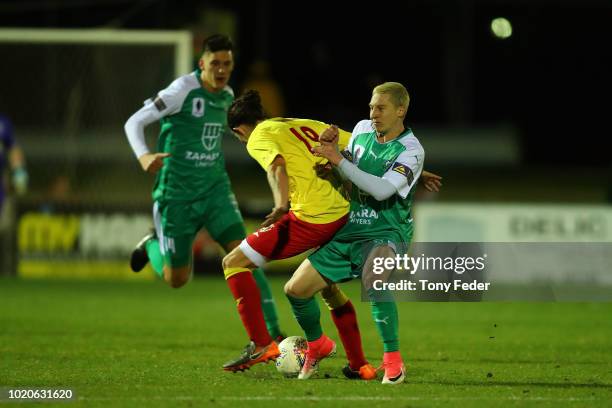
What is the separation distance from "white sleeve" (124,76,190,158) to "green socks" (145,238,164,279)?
114 cm

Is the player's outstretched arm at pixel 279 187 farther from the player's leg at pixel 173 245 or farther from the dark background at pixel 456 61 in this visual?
the dark background at pixel 456 61

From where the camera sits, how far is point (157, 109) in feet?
30.3

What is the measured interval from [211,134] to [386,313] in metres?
2.70

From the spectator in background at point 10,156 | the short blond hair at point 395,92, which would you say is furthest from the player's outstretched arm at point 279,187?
the spectator in background at point 10,156

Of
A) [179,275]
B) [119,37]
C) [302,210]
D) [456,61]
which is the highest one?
[119,37]

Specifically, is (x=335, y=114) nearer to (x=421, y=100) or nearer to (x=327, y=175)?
(x=421, y=100)

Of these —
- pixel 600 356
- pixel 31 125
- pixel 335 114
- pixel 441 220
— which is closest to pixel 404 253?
pixel 600 356

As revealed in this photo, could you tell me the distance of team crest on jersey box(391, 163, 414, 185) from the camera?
7375 millimetres

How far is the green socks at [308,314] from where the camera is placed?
7789 millimetres

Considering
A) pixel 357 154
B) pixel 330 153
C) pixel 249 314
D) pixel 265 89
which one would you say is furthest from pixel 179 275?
pixel 265 89

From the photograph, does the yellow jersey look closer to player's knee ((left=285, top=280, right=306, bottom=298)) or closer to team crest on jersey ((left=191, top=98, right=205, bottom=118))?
player's knee ((left=285, top=280, right=306, bottom=298))

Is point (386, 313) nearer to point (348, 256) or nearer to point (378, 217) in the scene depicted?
point (348, 256)

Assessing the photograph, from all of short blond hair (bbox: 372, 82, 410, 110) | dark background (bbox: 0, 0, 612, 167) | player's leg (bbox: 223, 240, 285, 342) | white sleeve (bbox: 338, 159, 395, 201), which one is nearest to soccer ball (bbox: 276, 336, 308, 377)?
player's leg (bbox: 223, 240, 285, 342)

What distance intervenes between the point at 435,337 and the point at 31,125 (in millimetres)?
9283
